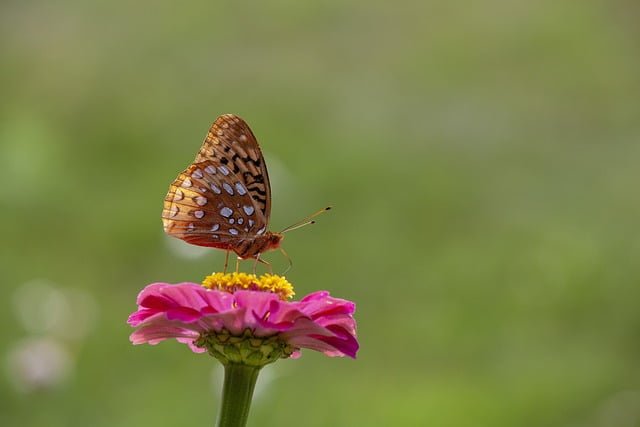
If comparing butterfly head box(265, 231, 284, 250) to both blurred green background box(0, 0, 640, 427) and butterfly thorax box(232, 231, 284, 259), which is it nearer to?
butterfly thorax box(232, 231, 284, 259)

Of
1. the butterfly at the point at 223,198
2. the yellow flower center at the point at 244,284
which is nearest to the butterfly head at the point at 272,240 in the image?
the butterfly at the point at 223,198

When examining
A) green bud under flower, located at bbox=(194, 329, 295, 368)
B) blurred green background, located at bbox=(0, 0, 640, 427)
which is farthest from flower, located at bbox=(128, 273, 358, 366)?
blurred green background, located at bbox=(0, 0, 640, 427)

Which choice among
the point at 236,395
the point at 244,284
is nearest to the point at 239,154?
the point at 244,284

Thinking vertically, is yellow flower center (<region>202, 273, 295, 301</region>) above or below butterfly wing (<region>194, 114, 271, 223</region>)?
below

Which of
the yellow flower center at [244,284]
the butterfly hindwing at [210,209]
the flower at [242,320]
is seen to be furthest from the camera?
the butterfly hindwing at [210,209]

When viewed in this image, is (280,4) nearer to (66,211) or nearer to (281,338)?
(66,211)

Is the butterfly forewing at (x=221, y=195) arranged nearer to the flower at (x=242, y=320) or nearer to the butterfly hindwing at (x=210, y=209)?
the butterfly hindwing at (x=210, y=209)

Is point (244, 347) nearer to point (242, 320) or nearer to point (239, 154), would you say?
point (242, 320)
